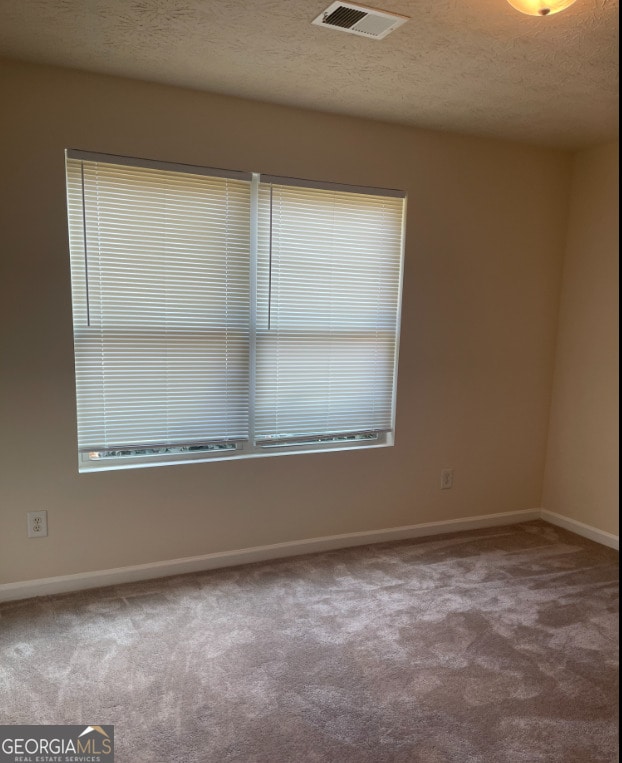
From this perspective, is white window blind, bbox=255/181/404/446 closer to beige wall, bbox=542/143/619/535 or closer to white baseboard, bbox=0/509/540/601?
white baseboard, bbox=0/509/540/601

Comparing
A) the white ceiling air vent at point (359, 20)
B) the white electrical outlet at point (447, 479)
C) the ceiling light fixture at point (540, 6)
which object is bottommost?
the white electrical outlet at point (447, 479)

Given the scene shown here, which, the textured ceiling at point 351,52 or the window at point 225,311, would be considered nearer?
the textured ceiling at point 351,52

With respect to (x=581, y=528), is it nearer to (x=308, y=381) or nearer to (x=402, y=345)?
(x=402, y=345)

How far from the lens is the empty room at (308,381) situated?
197 centimetres

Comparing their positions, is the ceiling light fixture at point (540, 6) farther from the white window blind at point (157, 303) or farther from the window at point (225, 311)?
the white window blind at point (157, 303)

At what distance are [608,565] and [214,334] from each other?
9.05 ft

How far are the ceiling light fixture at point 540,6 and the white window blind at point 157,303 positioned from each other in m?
1.56

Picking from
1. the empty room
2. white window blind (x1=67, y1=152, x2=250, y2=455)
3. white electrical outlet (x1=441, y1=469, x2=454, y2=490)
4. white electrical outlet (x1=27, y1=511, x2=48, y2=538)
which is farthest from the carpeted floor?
white window blind (x1=67, y1=152, x2=250, y2=455)

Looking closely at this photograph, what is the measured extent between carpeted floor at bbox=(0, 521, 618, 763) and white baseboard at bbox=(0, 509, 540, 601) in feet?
0.24

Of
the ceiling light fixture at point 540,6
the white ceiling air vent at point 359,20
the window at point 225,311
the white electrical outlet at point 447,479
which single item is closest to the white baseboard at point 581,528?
the white electrical outlet at point 447,479

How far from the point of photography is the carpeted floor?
181 centimetres

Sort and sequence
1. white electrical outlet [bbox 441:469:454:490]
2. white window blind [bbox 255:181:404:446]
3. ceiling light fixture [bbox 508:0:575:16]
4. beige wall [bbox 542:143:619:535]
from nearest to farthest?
1. ceiling light fixture [bbox 508:0:575:16]
2. white window blind [bbox 255:181:404:446]
3. beige wall [bbox 542:143:619:535]
4. white electrical outlet [bbox 441:469:454:490]

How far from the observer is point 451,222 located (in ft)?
11.1

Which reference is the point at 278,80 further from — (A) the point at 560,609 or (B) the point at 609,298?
(A) the point at 560,609
